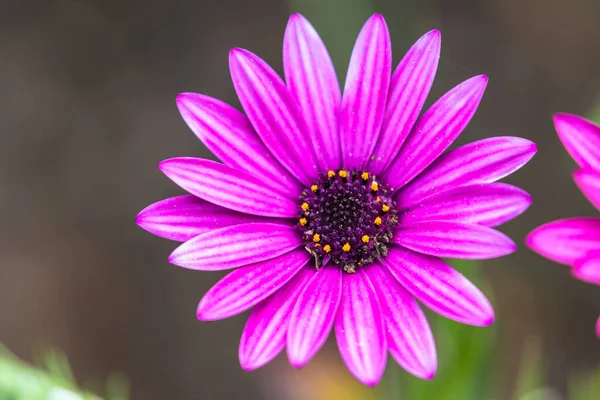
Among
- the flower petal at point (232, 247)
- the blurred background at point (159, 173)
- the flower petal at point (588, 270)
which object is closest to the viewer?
the flower petal at point (588, 270)

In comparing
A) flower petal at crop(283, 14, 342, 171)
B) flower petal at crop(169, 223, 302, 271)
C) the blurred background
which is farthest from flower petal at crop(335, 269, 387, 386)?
the blurred background

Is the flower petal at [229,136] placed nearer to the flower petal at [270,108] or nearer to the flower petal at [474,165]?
the flower petal at [270,108]

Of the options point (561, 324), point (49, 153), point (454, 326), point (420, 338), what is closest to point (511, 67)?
point (561, 324)

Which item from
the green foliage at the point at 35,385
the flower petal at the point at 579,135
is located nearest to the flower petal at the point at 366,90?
the flower petal at the point at 579,135

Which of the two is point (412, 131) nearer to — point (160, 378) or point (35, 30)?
point (160, 378)

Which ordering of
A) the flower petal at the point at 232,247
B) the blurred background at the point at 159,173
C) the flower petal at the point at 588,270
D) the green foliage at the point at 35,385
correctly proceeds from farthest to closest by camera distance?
the blurred background at the point at 159,173
the green foliage at the point at 35,385
the flower petal at the point at 232,247
the flower petal at the point at 588,270

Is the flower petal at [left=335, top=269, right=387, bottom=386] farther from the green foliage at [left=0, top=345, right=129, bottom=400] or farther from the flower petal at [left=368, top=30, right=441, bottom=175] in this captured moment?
the green foliage at [left=0, top=345, right=129, bottom=400]

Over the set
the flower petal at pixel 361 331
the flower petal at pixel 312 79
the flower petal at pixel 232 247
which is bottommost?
the flower petal at pixel 361 331
